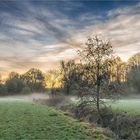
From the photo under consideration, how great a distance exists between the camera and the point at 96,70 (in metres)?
44.7

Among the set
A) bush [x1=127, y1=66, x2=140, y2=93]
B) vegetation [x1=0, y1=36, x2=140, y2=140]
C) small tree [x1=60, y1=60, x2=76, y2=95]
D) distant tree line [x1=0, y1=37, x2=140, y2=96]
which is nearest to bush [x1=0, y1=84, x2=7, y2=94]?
distant tree line [x1=0, y1=37, x2=140, y2=96]

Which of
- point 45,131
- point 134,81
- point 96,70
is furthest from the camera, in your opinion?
point 134,81

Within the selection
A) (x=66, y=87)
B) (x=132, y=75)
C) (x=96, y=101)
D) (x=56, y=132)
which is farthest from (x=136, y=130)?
(x=66, y=87)

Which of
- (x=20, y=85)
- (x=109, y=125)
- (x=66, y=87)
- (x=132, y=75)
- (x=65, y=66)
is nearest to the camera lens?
(x=109, y=125)

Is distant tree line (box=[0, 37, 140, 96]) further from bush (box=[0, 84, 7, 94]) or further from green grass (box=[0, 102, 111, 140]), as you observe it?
green grass (box=[0, 102, 111, 140])

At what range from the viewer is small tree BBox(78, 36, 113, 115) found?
44.4 meters

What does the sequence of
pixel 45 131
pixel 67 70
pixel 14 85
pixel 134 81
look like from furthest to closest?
pixel 14 85 < pixel 67 70 < pixel 134 81 < pixel 45 131

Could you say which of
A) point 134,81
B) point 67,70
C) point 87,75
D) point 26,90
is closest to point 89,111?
point 87,75

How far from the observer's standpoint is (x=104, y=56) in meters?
45.3

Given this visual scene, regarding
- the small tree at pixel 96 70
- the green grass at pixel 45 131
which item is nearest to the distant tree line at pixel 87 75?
the small tree at pixel 96 70

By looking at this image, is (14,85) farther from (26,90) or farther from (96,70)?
(96,70)

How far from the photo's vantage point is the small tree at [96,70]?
44375 mm

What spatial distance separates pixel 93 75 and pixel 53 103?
93.6 feet

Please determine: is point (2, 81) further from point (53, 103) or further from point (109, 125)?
point (109, 125)
